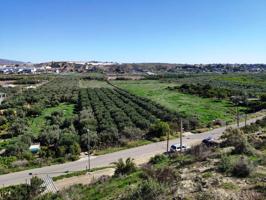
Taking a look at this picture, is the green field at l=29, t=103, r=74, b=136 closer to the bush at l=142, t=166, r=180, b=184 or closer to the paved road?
the paved road

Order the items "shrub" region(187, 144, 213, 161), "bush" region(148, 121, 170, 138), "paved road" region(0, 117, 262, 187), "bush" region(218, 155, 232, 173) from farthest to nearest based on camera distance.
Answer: "bush" region(148, 121, 170, 138) < "paved road" region(0, 117, 262, 187) < "shrub" region(187, 144, 213, 161) < "bush" region(218, 155, 232, 173)

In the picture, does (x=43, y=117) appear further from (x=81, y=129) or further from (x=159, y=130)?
(x=159, y=130)

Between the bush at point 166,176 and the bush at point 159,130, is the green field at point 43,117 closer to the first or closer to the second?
the bush at point 159,130

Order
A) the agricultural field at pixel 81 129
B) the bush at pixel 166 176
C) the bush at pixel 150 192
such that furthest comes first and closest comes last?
the agricultural field at pixel 81 129, the bush at pixel 166 176, the bush at pixel 150 192

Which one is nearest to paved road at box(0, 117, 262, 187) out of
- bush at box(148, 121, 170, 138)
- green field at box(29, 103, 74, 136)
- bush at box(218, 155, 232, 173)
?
bush at box(148, 121, 170, 138)

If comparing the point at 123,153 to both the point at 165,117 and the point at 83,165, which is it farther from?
the point at 165,117

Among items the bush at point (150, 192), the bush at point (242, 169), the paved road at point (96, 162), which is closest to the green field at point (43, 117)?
the paved road at point (96, 162)

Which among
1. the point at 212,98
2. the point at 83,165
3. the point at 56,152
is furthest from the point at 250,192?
the point at 212,98

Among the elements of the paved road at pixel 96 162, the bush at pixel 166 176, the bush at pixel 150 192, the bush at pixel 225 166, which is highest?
Answer: the bush at pixel 150 192

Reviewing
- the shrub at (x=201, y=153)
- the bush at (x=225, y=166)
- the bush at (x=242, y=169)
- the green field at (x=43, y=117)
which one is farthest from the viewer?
the green field at (x=43, y=117)
